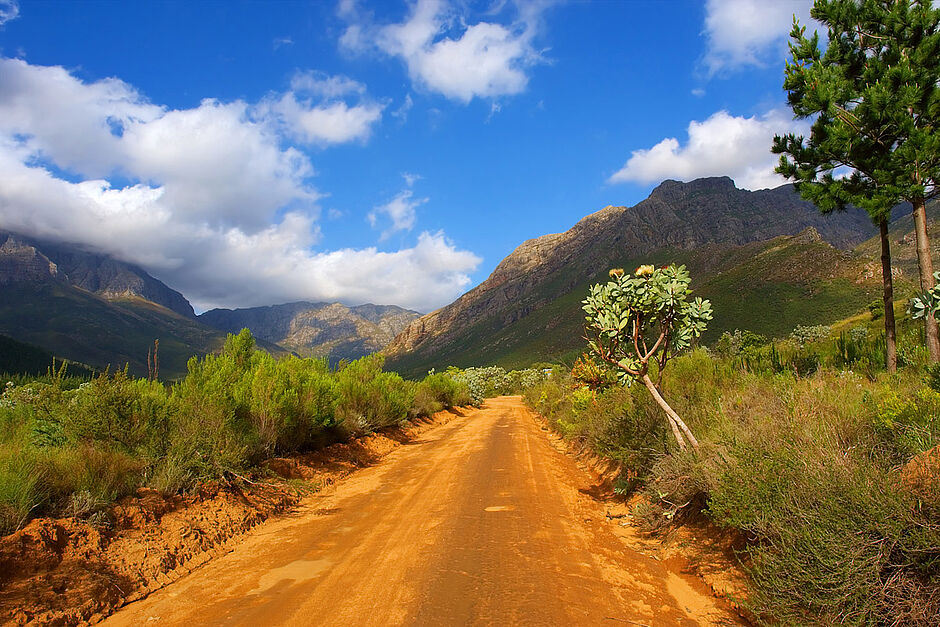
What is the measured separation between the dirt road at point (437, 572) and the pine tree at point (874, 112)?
953 centimetres

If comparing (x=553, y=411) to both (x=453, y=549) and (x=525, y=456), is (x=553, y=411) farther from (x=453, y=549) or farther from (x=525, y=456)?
(x=453, y=549)

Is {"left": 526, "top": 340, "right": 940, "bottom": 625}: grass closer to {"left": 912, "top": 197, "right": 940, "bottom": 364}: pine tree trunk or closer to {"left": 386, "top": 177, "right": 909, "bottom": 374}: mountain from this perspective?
{"left": 912, "top": 197, "right": 940, "bottom": 364}: pine tree trunk

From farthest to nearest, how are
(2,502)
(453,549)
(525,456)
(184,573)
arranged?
1. (525,456)
2. (453,549)
3. (184,573)
4. (2,502)

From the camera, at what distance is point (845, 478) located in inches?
139

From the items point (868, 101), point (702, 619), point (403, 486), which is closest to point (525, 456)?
point (403, 486)

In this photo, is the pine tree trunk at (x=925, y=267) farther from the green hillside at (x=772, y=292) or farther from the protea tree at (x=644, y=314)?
the green hillside at (x=772, y=292)

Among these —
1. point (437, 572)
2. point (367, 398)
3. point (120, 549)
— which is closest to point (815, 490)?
point (437, 572)

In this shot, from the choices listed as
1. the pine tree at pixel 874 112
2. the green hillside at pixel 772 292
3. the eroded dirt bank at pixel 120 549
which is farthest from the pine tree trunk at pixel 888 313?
the green hillside at pixel 772 292

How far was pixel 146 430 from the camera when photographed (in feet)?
23.5

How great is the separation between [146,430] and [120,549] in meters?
2.41

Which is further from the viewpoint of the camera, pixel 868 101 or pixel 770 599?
pixel 868 101

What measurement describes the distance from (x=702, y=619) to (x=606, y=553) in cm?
165

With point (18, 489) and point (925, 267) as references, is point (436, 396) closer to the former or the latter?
point (925, 267)

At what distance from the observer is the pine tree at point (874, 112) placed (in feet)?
33.6
